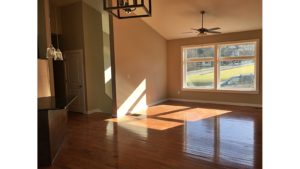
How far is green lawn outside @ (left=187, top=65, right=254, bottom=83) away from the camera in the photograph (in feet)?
22.6

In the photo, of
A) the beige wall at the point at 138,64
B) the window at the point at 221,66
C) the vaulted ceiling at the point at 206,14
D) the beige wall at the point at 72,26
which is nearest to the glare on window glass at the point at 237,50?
the window at the point at 221,66

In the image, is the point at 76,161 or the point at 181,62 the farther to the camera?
the point at 181,62

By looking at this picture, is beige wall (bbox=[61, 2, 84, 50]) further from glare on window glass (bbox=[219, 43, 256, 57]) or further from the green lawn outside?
glare on window glass (bbox=[219, 43, 256, 57])

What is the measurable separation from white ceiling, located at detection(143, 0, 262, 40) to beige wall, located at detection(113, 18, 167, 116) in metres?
0.65

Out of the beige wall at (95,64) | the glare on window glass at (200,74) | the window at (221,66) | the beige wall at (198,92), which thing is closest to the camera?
the beige wall at (95,64)

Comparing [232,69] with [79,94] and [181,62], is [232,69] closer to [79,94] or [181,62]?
[181,62]

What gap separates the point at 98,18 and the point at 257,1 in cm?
440

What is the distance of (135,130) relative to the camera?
443 cm

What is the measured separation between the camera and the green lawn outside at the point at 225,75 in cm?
689

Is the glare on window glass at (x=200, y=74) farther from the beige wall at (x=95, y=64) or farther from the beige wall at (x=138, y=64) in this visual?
the beige wall at (x=95, y=64)

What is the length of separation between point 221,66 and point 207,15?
219cm

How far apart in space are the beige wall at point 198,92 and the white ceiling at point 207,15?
0.27 metres

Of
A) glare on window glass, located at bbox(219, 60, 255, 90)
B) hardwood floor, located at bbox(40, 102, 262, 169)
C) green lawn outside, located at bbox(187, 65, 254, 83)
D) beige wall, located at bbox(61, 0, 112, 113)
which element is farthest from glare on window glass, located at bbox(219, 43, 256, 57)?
beige wall, located at bbox(61, 0, 112, 113)
